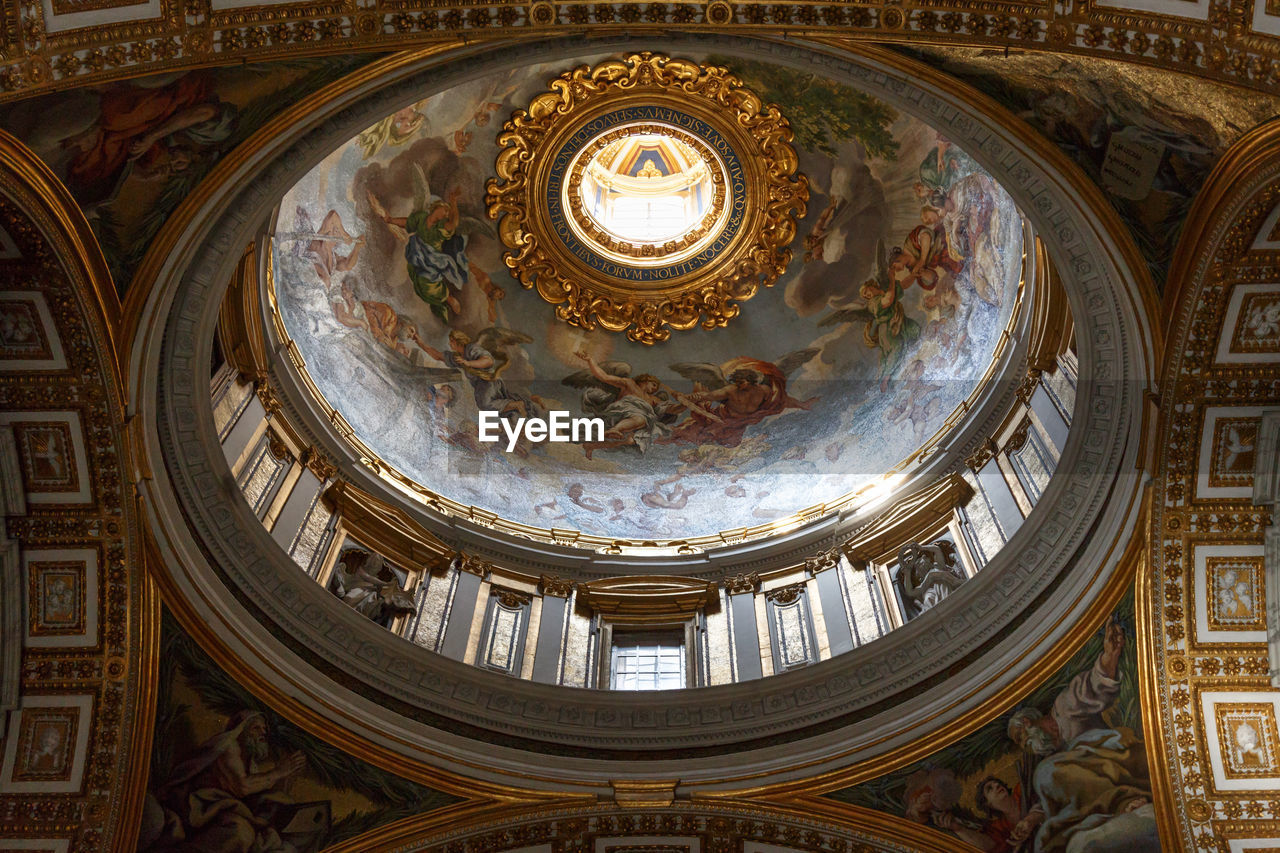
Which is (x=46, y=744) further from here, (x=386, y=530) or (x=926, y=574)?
(x=926, y=574)

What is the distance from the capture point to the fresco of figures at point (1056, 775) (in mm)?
13469

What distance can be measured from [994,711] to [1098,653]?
4.27 feet

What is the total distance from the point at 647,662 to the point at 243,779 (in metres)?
5.73

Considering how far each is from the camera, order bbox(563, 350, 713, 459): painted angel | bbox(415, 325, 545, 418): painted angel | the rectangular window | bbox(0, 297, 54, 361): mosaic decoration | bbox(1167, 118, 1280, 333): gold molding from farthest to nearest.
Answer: bbox(563, 350, 713, 459): painted angel, bbox(415, 325, 545, 418): painted angel, the rectangular window, bbox(0, 297, 54, 361): mosaic decoration, bbox(1167, 118, 1280, 333): gold molding

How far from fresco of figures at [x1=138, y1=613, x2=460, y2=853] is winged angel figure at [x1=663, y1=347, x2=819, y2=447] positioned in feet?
32.1

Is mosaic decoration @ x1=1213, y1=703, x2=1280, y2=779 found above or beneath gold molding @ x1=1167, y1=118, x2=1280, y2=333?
beneath

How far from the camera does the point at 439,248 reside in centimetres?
2212

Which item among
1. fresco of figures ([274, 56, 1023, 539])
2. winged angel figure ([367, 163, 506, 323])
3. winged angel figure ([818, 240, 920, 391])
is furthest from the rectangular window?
winged angel figure ([367, 163, 506, 323])

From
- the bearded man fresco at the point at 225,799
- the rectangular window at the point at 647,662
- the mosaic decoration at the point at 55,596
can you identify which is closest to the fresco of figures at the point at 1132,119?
the rectangular window at the point at 647,662

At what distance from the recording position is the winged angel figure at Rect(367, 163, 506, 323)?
846 inches

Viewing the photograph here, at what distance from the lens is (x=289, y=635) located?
14.6 metres

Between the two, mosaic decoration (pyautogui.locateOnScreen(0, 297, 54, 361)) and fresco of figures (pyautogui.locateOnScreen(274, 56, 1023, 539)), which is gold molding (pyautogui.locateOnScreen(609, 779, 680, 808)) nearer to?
fresco of figures (pyautogui.locateOnScreen(274, 56, 1023, 539))

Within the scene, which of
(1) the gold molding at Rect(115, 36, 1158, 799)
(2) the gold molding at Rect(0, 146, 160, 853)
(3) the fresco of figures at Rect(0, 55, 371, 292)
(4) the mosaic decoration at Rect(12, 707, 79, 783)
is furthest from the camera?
(4) the mosaic decoration at Rect(12, 707, 79, 783)

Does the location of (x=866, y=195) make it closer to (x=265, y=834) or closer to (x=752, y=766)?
(x=752, y=766)
